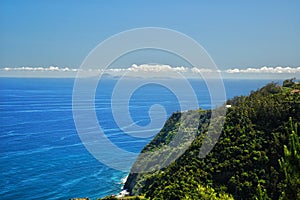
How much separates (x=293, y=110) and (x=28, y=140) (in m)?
28.8

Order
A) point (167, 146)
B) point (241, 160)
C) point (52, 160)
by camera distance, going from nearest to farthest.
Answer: point (241, 160) < point (167, 146) < point (52, 160)

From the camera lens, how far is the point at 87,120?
49.1 meters

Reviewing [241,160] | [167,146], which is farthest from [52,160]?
[241,160]

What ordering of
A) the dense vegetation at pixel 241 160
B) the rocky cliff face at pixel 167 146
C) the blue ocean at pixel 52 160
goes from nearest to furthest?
the dense vegetation at pixel 241 160, the rocky cliff face at pixel 167 146, the blue ocean at pixel 52 160

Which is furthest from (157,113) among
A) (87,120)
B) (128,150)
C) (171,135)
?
(171,135)

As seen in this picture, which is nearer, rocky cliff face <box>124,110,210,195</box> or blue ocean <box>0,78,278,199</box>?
rocky cliff face <box>124,110,210,195</box>

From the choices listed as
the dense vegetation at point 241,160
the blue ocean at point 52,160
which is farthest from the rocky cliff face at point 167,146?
the dense vegetation at point 241,160

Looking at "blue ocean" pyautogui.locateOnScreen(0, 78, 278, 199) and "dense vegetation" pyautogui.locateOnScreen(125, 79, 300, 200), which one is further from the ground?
"dense vegetation" pyautogui.locateOnScreen(125, 79, 300, 200)

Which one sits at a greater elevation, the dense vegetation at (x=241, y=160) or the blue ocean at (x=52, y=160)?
the dense vegetation at (x=241, y=160)

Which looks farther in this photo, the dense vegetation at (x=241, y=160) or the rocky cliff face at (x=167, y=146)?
the rocky cliff face at (x=167, y=146)

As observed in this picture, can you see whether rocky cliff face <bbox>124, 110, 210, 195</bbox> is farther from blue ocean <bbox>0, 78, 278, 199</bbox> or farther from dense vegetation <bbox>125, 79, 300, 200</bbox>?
dense vegetation <bbox>125, 79, 300, 200</bbox>

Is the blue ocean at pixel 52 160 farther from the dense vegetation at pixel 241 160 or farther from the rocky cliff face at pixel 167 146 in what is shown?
the dense vegetation at pixel 241 160

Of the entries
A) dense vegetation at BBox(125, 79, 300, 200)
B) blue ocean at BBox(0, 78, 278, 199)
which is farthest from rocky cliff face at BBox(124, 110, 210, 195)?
dense vegetation at BBox(125, 79, 300, 200)

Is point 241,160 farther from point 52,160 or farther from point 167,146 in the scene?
point 52,160
